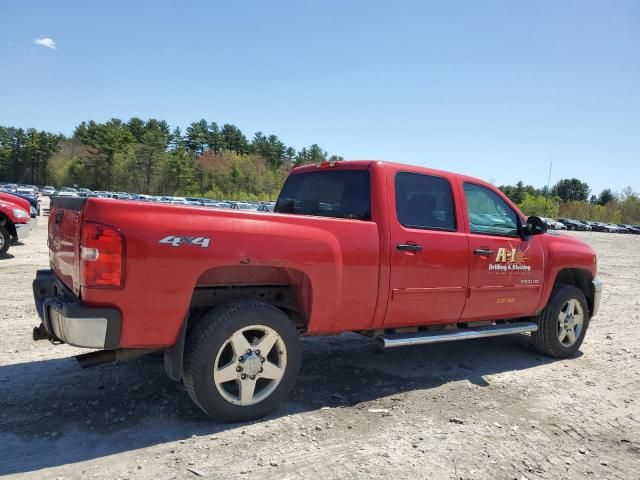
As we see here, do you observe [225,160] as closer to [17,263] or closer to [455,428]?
[17,263]

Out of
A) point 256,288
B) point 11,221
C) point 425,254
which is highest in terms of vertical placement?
point 425,254

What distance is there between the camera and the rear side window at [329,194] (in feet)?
14.1

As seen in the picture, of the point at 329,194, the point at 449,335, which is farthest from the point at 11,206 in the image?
the point at 449,335

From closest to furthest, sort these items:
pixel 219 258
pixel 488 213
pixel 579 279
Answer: pixel 219 258, pixel 488 213, pixel 579 279

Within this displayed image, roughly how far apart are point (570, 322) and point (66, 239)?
5380mm

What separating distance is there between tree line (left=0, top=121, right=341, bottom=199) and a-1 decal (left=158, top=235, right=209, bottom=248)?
249 ft

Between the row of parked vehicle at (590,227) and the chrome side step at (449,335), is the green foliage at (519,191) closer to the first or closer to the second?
the row of parked vehicle at (590,227)

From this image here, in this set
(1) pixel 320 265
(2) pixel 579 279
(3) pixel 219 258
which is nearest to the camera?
(3) pixel 219 258

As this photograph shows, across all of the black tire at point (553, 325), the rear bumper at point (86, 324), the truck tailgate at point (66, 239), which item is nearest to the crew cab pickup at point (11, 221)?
the truck tailgate at point (66, 239)

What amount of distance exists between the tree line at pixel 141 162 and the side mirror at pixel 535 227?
2918 inches

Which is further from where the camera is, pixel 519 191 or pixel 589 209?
pixel 519 191

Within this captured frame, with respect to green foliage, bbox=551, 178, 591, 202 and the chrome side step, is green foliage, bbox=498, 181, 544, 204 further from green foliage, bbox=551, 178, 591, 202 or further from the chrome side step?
the chrome side step

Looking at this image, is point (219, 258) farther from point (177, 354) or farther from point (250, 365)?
point (250, 365)

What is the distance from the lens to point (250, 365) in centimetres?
349
